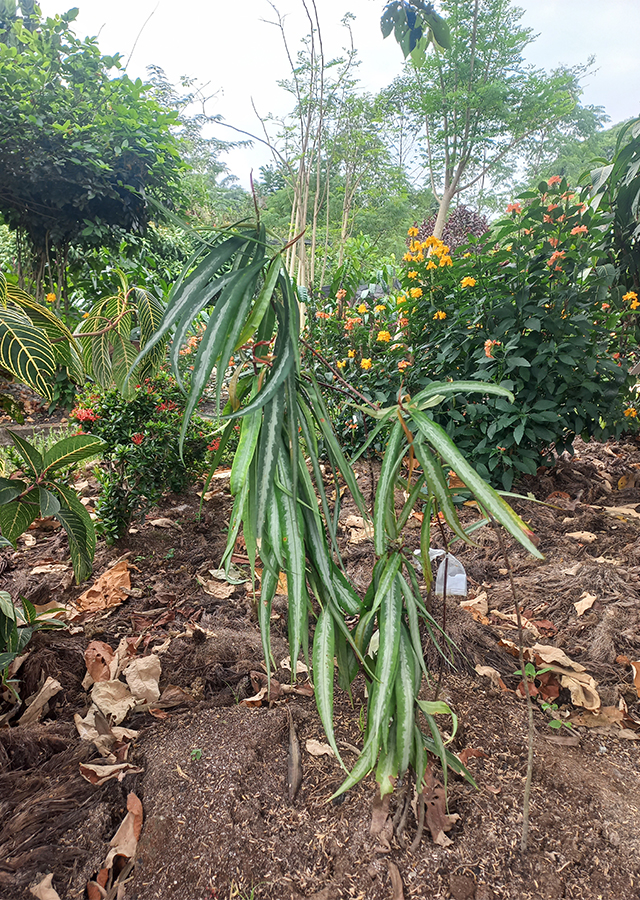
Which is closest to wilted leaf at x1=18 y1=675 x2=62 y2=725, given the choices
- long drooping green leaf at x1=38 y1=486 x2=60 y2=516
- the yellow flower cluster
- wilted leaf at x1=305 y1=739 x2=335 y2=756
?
long drooping green leaf at x1=38 y1=486 x2=60 y2=516

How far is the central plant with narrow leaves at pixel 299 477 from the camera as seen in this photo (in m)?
0.70

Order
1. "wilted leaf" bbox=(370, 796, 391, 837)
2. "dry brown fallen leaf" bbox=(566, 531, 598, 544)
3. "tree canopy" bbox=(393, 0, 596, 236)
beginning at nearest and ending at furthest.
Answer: "wilted leaf" bbox=(370, 796, 391, 837)
"dry brown fallen leaf" bbox=(566, 531, 598, 544)
"tree canopy" bbox=(393, 0, 596, 236)

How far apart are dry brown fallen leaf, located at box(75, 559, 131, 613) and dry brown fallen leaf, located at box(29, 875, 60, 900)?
0.89 metres

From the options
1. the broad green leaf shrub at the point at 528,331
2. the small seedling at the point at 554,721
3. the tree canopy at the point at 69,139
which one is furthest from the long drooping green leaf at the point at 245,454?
the tree canopy at the point at 69,139

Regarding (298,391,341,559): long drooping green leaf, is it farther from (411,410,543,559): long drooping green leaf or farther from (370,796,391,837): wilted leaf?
(370,796,391,837): wilted leaf

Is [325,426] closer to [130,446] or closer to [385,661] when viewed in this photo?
[385,661]

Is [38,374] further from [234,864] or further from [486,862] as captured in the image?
[486,862]

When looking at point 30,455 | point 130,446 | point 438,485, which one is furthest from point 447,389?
point 130,446

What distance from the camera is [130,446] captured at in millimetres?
2006

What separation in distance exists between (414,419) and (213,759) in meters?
0.85

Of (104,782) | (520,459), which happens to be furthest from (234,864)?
(520,459)

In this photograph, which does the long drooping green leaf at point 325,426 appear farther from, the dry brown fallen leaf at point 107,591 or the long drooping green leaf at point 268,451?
the dry brown fallen leaf at point 107,591

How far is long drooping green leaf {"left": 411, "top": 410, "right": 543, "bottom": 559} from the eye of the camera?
59cm

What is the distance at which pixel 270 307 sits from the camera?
2.55ft
